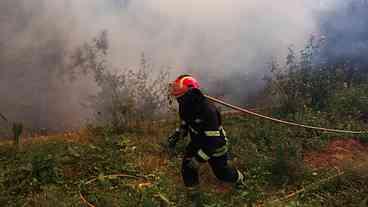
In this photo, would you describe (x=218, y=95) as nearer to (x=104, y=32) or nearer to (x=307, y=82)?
(x=307, y=82)

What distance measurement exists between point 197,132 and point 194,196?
0.78 meters

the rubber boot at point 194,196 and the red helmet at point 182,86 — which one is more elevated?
the red helmet at point 182,86

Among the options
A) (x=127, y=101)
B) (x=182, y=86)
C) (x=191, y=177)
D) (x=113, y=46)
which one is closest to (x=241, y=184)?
(x=191, y=177)

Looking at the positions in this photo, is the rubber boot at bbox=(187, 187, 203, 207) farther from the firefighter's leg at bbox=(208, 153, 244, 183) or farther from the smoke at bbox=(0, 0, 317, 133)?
the smoke at bbox=(0, 0, 317, 133)

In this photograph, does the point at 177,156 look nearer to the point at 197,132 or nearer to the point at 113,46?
the point at 197,132

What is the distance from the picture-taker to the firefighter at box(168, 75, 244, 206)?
5.50m

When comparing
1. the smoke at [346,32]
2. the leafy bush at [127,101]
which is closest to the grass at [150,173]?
the leafy bush at [127,101]

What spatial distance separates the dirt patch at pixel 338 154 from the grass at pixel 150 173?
0.47 feet

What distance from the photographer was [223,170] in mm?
5770

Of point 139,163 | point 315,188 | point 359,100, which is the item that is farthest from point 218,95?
point 315,188

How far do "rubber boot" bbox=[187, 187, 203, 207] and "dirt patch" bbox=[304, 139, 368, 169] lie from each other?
1.98 meters

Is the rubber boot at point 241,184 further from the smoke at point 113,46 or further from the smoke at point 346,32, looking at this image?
the smoke at point 346,32

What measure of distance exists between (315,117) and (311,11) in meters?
3.97

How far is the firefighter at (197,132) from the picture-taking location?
5.50 meters
